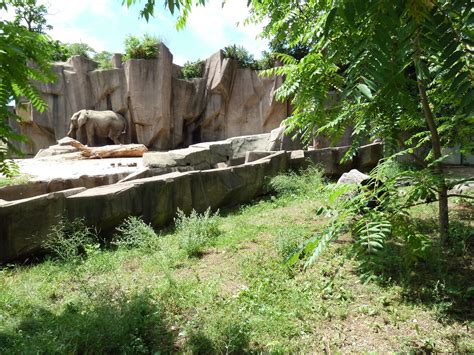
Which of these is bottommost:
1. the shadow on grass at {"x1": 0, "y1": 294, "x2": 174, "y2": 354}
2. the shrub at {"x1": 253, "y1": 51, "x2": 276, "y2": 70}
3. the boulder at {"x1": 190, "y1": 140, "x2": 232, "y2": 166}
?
the shadow on grass at {"x1": 0, "y1": 294, "x2": 174, "y2": 354}

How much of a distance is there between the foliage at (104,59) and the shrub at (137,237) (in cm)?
1613

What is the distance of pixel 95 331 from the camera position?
272cm

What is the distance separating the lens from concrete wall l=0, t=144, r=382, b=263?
463cm

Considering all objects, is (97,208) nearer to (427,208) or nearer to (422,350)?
(422,350)

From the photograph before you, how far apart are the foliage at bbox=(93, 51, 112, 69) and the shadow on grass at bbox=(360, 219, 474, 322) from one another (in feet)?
61.8

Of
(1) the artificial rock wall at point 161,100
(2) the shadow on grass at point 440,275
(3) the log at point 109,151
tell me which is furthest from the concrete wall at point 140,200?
(1) the artificial rock wall at point 161,100

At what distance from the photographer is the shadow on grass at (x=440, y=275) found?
2875mm

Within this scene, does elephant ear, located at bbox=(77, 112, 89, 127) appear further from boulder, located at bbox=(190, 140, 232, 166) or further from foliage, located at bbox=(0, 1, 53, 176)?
foliage, located at bbox=(0, 1, 53, 176)

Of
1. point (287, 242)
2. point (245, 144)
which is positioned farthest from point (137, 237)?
point (245, 144)

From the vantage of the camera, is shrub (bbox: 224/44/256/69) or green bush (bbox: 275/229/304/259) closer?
green bush (bbox: 275/229/304/259)

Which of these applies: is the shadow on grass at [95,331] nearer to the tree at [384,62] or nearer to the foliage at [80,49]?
the tree at [384,62]

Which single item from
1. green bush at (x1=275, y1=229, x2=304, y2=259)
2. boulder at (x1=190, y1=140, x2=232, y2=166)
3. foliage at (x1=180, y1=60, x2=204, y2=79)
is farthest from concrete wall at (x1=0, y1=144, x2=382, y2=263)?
foliage at (x1=180, y1=60, x2=204, y2=79)

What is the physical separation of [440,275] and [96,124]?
16.5 metres

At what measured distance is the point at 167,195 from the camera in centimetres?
644
